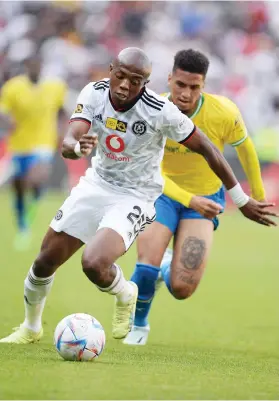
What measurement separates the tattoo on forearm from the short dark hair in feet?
5.25

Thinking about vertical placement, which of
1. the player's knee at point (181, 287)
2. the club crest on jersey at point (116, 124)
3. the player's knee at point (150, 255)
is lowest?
the player's knee at point (181, 287)

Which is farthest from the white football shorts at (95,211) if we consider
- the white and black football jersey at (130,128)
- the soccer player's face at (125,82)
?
the soccer player's face at (125,82)

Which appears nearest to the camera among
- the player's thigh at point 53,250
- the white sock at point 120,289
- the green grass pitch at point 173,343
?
the green grass pitch at point 173,343

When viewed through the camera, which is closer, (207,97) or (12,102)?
(207,97)

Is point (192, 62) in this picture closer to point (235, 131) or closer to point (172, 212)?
point (235, 131)

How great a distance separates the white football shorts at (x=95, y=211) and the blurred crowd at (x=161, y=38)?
55.6ft

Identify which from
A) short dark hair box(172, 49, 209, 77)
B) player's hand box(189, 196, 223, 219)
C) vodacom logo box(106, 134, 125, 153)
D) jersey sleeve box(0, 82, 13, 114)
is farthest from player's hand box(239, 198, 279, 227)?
jersey sleeve box(0, 82, 13, 114)

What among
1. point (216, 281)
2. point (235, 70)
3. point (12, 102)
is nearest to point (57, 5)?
point (235, 70)

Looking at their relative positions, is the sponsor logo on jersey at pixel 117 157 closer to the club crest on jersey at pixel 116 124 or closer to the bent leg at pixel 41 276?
the club crest on jersey at pixel 116 124

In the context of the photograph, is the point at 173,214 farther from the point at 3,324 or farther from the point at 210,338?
the point at 3,324

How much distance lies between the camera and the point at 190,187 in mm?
9328

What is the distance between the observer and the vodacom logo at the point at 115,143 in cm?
756

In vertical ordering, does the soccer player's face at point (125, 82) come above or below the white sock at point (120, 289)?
above

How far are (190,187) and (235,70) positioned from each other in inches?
684
